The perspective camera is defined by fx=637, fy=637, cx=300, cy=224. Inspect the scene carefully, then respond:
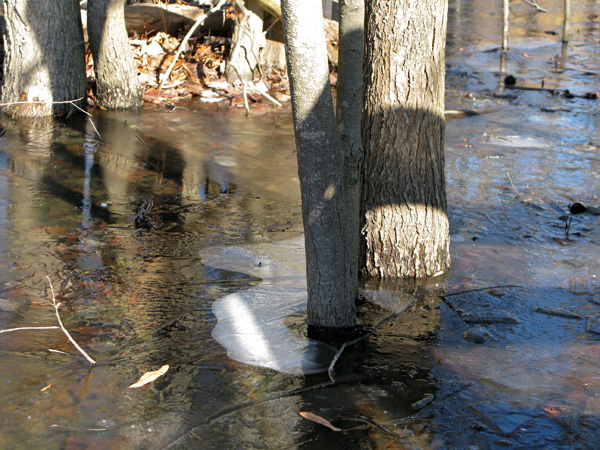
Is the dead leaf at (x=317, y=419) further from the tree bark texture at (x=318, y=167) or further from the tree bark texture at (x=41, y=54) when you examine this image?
the tree bark texture at (x=41, y=54)

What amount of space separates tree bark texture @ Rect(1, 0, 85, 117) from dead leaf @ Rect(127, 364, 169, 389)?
6248 mm

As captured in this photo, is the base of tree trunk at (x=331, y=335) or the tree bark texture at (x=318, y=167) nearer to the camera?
the tree bark texture at (x=318, y=167)

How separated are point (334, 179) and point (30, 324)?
7.10 feet

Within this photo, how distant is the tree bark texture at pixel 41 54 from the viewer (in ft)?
28.9

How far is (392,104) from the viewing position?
4574mm

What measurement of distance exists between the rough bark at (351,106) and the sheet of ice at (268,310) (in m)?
0.51

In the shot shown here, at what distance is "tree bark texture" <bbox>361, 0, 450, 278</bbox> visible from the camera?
4.43m

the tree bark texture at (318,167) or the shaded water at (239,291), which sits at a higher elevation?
the tree bark texture at (318,167)

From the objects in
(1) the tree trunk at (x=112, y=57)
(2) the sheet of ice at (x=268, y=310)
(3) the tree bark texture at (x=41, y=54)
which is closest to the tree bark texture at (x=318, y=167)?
(2) the sheet of ice at (x=268, y=310)

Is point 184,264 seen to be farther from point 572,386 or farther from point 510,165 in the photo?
point 510,165

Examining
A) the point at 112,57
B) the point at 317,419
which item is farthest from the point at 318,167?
the point at 112,57

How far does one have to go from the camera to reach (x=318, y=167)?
3605 mm

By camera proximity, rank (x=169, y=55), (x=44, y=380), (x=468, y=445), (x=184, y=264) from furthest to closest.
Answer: (x=169, y=55) < (x=184, y=264) < (x=44, y=380) < (x=468, y=445)

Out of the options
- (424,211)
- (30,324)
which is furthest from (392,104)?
(30,324)
